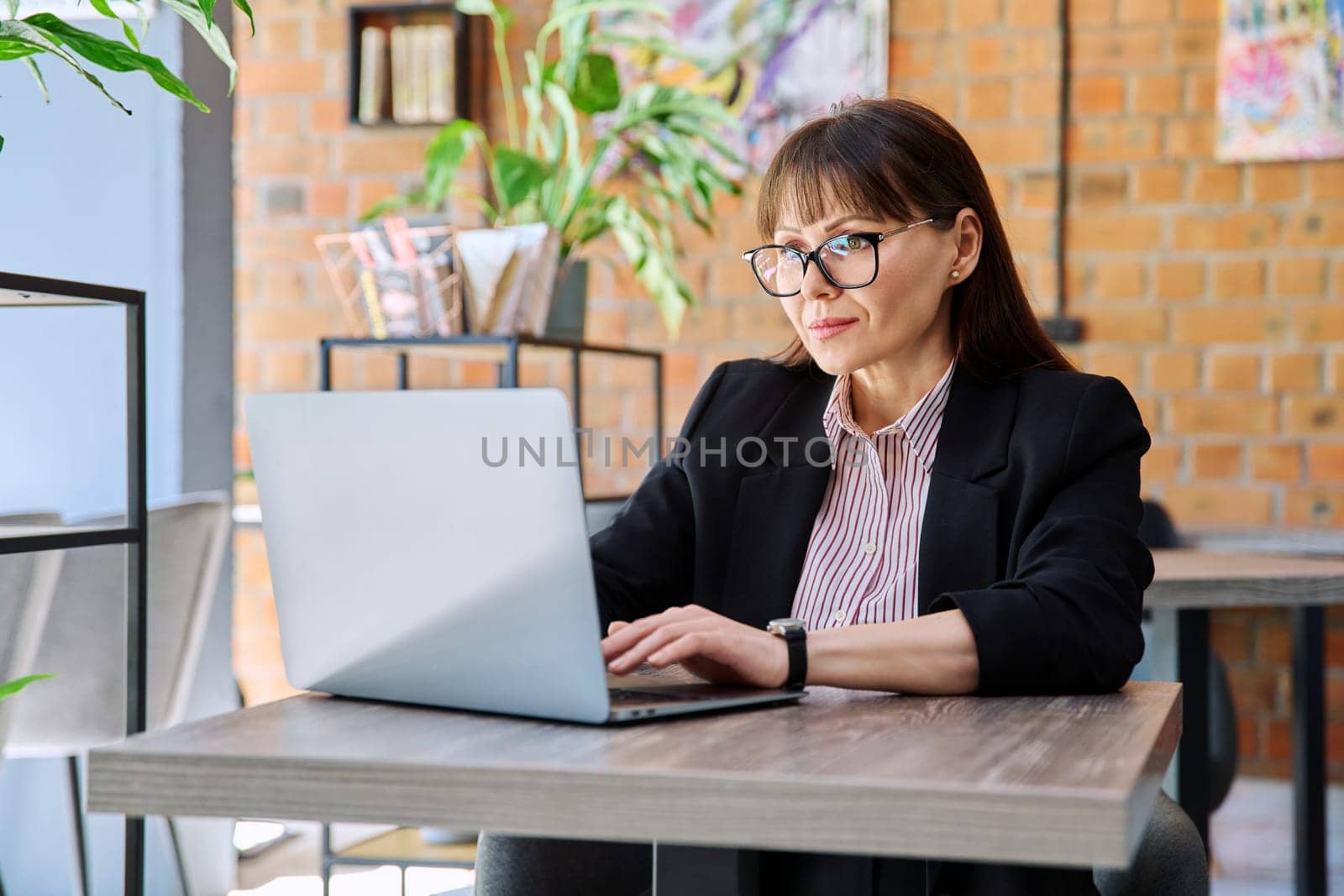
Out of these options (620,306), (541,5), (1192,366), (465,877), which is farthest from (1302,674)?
(541,5)

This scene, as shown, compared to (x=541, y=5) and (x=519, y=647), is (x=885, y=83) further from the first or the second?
(x=519, y=647)

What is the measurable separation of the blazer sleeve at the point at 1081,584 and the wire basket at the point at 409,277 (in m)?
1.48

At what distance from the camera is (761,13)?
12.0ft

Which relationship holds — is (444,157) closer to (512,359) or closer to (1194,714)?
(512,359)

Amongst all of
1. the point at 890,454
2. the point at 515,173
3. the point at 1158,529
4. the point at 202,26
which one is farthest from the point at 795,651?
the point at 1158,529

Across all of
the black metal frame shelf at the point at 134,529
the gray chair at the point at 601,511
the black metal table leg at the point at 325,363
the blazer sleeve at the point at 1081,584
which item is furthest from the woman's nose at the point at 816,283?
the black metal table leg at the point at 325,363

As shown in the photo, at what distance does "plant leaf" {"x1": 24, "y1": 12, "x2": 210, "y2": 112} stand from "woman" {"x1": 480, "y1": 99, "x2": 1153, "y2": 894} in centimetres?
63

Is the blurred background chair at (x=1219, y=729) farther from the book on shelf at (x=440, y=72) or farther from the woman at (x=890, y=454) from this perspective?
the book on shelf at (x=440, y=72)

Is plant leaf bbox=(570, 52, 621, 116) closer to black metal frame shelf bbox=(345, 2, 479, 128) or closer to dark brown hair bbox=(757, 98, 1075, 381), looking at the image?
black metal frame shelf bbox=(345, 2, 479, 128)

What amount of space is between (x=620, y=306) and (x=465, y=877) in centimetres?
160

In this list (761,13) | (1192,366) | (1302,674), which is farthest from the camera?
(761,13)

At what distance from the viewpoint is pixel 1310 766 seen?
250 cm

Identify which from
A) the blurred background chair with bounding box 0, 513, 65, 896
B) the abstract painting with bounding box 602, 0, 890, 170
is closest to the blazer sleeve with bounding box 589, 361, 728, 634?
the blurred background chair with bounding box 0, 513, 65, 896

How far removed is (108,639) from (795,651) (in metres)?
1.58
